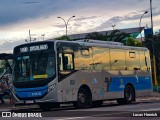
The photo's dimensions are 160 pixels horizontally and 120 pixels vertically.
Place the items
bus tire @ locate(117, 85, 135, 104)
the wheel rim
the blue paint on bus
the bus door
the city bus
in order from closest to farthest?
the city bus → the bus door → the wheel rim → the blue paint on bus → bus tire @ locate(117, 85, 135, 104)

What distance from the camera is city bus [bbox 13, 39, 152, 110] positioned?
2059 centimetres

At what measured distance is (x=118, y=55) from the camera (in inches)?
1006

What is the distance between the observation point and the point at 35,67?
2089 centimetres

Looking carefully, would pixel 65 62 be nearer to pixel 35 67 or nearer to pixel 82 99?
pixel 35 67

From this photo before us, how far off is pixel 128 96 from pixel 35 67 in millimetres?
7729

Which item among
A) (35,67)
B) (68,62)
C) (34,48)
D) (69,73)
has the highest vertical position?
(34,48)

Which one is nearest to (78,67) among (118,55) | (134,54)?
(118,55)

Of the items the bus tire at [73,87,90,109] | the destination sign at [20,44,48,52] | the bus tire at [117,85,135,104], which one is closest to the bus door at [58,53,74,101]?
the bus tire at [73,87,90,109]

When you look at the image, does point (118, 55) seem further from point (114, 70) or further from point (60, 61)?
point (60, 61)

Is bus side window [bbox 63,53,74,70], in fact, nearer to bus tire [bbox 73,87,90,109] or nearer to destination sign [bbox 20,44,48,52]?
destination sign [bbox 20,44,48,52]

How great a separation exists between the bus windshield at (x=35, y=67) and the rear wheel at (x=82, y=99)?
2285 millimetres

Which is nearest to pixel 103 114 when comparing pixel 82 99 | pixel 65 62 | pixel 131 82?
pixel 65 62

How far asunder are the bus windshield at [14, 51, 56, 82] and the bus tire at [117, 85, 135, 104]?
6.94 metres

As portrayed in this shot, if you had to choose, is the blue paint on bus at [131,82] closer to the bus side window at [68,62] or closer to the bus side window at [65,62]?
the bus side window at [68,62]
